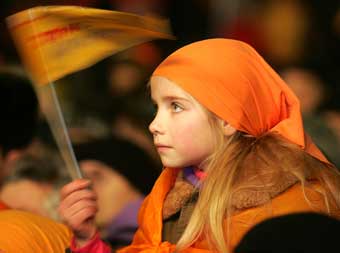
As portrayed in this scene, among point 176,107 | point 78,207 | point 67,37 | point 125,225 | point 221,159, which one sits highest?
point 67,37

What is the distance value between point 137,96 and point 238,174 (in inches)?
63.5

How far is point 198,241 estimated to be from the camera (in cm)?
213

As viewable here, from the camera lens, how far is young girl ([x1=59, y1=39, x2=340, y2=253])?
211cm

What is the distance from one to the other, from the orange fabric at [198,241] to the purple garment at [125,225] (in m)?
1.03

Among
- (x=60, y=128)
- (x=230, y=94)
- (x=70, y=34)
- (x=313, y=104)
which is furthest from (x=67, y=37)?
(x=313, y=104)

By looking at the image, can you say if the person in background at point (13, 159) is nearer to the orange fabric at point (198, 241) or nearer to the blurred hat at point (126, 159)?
the orange fabric at point (198, 241)

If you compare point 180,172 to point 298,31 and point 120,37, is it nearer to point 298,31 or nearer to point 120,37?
point 120,37

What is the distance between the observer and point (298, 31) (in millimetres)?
3529

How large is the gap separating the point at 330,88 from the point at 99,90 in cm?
105

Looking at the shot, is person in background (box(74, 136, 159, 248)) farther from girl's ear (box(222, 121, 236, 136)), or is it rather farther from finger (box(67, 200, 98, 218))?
girl's ear (box(222, 121, 236, 136))

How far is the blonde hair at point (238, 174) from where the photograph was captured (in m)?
2.10

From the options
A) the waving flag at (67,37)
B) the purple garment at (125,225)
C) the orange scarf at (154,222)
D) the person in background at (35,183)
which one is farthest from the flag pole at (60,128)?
the person in background at (35,183)

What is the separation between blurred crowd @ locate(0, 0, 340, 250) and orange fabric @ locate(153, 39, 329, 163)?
110 centimetres

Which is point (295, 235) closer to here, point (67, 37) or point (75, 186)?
point (75, 186)
